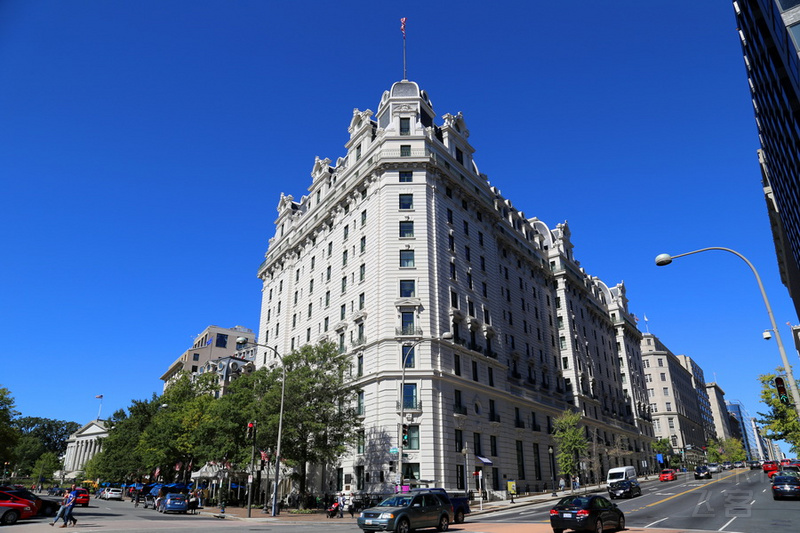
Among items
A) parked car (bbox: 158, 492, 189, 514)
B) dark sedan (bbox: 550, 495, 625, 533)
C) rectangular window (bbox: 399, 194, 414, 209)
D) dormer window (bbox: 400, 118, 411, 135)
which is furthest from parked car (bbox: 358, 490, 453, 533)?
dormer window (bbox: 400, 118, 411, 135)

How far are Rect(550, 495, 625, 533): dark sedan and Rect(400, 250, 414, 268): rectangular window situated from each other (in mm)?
28492

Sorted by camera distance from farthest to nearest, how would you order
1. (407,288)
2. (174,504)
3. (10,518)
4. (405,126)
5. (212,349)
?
1. (212,349)
2. (405,126)
3. (407,288)
4. (174,504)
5. (10,518)

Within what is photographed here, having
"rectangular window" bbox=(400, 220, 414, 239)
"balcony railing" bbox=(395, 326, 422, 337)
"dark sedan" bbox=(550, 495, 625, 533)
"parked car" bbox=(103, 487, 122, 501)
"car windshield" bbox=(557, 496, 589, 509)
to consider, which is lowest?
"parked car" bbox=(103, 487, 122, 501)

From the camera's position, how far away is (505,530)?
20.8 metres

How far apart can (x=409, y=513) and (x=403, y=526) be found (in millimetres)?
599

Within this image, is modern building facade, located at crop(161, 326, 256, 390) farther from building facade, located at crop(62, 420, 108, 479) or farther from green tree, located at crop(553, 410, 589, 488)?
green tree, located at crop(553, 410, 589, 488)

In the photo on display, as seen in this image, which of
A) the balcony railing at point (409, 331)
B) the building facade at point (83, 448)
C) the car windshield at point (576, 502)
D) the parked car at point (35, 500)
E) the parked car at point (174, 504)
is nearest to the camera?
the car windshield at point (576, 502)

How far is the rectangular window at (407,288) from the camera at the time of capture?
1795 inches

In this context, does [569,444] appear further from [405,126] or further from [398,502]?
[405,126]

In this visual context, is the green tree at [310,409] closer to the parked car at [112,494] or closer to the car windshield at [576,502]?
the car windshield at [576,502]

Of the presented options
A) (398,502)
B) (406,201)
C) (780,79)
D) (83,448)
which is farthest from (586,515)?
(83,448)

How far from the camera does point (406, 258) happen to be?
47.0 m

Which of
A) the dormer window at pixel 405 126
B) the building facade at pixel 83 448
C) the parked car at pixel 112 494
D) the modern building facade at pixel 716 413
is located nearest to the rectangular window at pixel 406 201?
the dormer window at pixel 405 126

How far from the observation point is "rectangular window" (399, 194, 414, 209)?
49150mm
